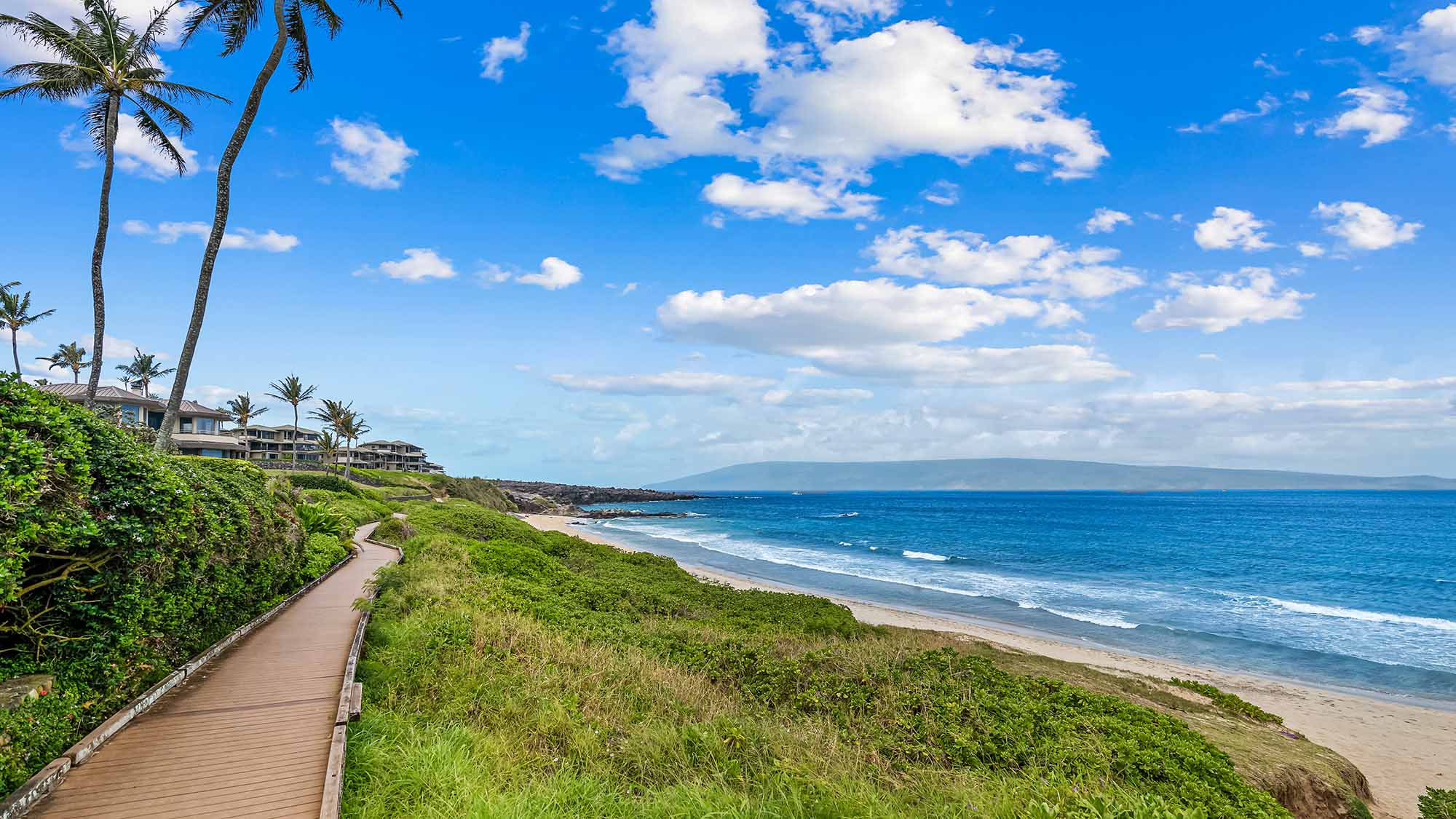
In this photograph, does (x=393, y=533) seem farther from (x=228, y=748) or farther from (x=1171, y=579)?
(x=1171, y=579)

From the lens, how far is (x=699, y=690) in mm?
9727

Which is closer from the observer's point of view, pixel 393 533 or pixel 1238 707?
pixel 1238 707

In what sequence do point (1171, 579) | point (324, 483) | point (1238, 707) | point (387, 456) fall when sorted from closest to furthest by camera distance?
point (1238, 707)
point (1171, 579)
point (324, 483)
point (387, 456)

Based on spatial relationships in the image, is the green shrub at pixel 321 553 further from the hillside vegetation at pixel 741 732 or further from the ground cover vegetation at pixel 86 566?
the ground cover vegetation at pixel 86 566

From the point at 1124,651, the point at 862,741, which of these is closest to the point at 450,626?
the point at 862,741

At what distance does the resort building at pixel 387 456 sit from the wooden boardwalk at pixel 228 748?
101366 millimetres

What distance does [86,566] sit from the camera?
6.66 m

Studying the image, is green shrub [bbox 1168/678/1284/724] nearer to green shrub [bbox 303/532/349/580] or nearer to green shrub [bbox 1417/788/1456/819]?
green shrub [bbox 1417/788/1456/819]

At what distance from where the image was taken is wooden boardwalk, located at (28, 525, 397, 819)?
580cm

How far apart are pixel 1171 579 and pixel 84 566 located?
155ft

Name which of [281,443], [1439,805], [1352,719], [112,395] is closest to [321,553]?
[1439,805]

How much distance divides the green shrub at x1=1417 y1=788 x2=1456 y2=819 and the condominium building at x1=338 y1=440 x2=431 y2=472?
110079 millimetres

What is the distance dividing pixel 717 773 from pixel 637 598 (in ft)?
40.4

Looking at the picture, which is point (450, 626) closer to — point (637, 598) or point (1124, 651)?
point (637, 598)
